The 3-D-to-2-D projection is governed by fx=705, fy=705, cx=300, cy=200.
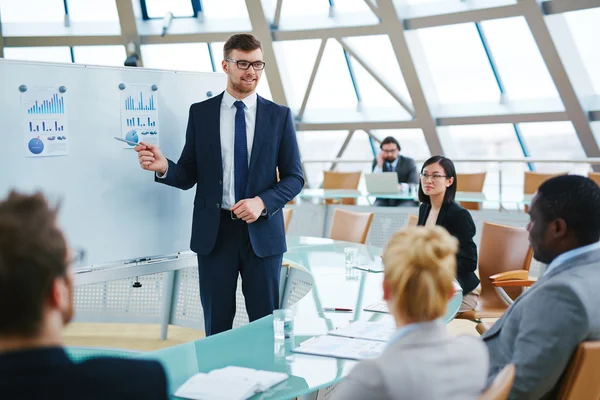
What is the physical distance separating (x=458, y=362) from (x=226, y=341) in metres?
1.10

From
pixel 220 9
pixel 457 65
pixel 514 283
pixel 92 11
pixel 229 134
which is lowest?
pixel 514 283

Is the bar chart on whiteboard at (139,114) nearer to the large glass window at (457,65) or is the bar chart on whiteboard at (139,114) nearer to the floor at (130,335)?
the floor at (130,335)

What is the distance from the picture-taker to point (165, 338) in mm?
5488

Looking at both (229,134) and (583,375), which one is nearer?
(583,375)

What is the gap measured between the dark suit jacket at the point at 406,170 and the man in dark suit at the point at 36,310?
7.46 metres

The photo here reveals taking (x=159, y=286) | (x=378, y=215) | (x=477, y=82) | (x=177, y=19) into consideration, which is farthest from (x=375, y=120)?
(x=159, y=286)

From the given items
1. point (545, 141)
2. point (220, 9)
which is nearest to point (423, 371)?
point (545, 141)

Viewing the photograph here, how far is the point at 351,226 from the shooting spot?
18.1ft

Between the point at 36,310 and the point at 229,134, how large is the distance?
2.25 m

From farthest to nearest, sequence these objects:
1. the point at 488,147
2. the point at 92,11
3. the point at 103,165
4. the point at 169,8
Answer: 1. the point at 488,147
2. the point at 92,11
3. the point at 169,8
4. the point at 103,165

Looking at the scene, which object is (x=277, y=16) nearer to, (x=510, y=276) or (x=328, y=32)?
(x=328, y=32)

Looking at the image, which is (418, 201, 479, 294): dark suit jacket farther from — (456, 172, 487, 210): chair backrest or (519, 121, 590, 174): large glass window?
(519, 121, 590, 174): large glass window

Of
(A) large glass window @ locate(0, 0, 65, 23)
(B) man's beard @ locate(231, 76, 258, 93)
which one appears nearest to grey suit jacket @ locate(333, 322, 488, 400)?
(B) man's beard @ locate(231, 76, 258, 93)

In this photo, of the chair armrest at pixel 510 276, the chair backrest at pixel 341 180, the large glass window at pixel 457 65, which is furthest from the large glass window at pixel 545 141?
the chair armrest at pixel 510 276
